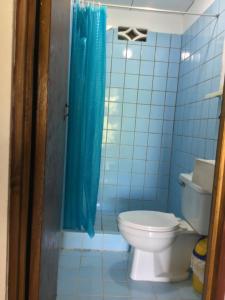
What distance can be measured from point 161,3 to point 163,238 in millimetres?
2026

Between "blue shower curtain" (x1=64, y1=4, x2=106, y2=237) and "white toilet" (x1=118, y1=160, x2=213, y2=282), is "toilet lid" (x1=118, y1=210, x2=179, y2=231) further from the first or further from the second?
"blue shower curtain" (x1=64, y1=4, x2=106, y2=237)

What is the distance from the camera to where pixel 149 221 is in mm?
1938

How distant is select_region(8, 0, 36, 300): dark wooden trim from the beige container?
1094mm

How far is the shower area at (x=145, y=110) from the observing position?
2.51 meters

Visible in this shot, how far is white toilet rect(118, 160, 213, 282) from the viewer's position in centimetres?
180

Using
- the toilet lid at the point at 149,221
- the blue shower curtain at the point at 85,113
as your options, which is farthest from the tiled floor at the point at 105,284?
the toilet lid at the point at 149,221

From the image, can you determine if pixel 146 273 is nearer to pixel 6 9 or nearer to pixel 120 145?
pixel 120 145

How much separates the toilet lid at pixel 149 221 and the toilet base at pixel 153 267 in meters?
0.21

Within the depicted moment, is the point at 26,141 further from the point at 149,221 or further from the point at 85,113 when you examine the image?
the point at 149,221

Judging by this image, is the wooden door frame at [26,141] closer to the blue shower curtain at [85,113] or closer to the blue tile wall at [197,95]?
the blue shower curtain at [85,113]

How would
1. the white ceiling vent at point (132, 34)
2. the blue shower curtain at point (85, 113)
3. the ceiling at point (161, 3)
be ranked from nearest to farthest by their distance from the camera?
the blue shower curtain at point (85, 113) < the ceiling at point (161, 3) < the white ceiling vent at point (132, 34)

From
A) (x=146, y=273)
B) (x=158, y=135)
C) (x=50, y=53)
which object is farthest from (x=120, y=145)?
(x=50, y=53)

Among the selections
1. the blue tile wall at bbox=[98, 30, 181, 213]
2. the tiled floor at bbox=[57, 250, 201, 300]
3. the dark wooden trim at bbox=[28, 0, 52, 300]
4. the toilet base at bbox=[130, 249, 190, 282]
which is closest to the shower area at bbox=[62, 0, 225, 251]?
the blue tile wall at bbox=[98, 30, 181, 213]

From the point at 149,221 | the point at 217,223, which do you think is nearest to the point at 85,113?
the point at 149,221
